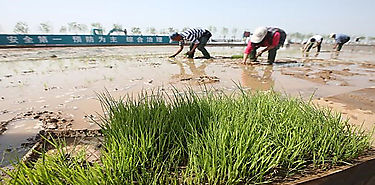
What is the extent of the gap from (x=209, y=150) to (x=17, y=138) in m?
2.13

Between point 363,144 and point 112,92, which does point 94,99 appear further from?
point 363,144

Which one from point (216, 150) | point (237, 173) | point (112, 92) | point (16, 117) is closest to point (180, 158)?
point (216, 150)

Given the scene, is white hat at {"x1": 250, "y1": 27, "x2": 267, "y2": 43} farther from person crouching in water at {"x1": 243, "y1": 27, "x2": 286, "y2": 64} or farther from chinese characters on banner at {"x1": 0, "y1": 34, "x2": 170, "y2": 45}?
Answer: chinese characters on banner at {"x1": 0, "y1": 34, "x2": 170, "y2": 45}

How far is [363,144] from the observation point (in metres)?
1.68

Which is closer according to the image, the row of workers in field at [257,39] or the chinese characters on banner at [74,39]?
the row of workers in field at [257,39]

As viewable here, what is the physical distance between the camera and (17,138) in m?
2.29

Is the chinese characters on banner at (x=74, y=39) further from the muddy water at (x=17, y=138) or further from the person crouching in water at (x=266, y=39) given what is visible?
the muddy water at (x=17, y=138)

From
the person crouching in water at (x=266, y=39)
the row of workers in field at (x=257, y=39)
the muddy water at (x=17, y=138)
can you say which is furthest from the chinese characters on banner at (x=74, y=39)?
the muddy water at (x=17, y=138)

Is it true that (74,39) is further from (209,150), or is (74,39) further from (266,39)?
(209,150)

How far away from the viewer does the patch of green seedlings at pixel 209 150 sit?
131 centimetres

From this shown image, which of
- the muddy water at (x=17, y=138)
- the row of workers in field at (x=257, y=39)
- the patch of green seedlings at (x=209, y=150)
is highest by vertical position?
the row of workers in field at (x=257, y=39)

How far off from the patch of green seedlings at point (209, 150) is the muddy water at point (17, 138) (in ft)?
2.25

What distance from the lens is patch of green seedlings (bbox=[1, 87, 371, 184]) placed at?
1.31 meters

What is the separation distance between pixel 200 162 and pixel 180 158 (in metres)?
0.20
